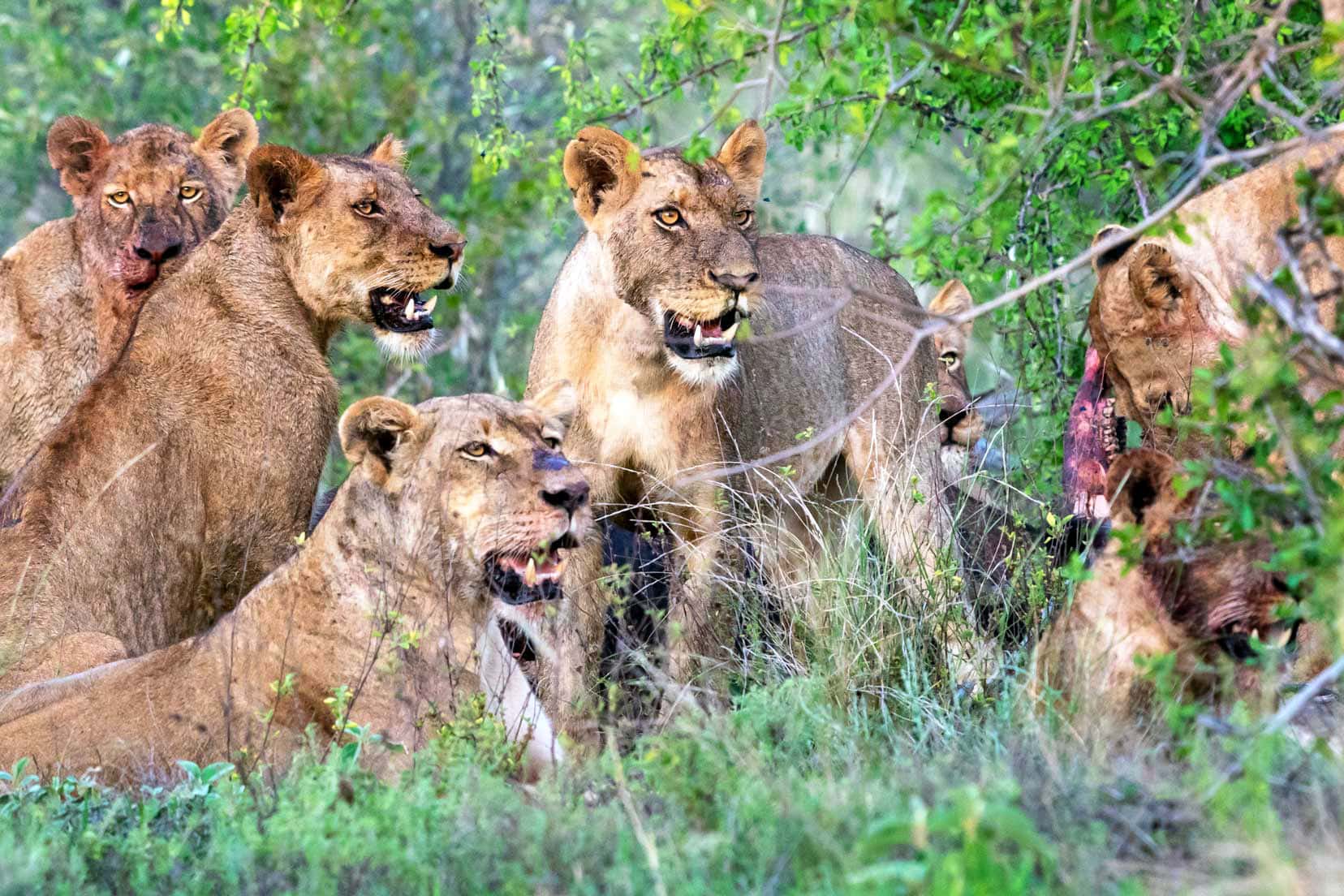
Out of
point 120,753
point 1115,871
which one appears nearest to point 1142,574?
point 1115,871

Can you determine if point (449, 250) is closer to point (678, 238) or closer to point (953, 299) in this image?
point (678, 238)

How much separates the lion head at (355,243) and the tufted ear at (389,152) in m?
0.43

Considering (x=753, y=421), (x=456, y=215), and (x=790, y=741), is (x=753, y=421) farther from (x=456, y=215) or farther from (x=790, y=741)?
(x=456, y=215)

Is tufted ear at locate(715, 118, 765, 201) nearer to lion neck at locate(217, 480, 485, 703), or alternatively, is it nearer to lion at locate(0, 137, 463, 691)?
lion at locate(0, 137, 463, 691)

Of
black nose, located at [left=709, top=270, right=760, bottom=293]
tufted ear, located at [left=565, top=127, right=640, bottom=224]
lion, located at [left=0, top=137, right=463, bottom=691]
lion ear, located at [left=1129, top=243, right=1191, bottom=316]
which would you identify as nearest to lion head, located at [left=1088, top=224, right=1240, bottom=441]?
lion ear, located at [left=1129, top=243, right=1191, bottom=316]

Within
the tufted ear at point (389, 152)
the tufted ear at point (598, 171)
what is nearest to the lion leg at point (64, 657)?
the tufted ear at point (598, 171)

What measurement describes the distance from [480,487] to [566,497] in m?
0.29

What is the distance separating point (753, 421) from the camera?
22.2ft

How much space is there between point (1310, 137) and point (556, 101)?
9.37m

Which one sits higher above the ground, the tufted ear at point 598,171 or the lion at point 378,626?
the tufted ear at point 598,171

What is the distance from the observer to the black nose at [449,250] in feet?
21.9

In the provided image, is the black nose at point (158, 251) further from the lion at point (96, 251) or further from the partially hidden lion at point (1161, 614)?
the partially hidden lion at point (1161, 614)

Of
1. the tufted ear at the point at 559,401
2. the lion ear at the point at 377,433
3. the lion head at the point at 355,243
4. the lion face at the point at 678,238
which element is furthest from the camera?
the lion head at the point at 355,243

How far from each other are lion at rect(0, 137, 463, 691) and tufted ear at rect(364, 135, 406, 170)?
0.21 m
